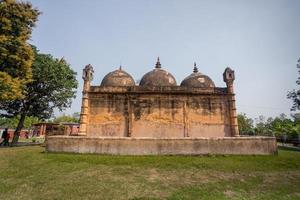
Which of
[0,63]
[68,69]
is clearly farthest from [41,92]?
[0,63]

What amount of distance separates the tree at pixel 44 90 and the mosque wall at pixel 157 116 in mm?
6674

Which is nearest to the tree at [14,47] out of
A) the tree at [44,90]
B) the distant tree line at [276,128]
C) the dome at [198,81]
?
the tree at [44,90]

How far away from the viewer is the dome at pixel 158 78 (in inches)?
677

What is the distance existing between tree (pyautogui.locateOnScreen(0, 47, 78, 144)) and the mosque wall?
6.67 m

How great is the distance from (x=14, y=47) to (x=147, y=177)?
43.6ft

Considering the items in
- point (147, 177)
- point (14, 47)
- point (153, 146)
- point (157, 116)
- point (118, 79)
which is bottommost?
point (147, 177)

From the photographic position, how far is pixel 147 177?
26.5 feet

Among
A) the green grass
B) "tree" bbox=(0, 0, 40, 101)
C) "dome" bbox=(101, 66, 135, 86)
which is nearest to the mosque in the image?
"dome" bbox=(101, 66, 135, 86)

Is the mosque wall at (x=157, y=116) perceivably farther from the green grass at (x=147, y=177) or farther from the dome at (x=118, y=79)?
the green grass at (x=147, y=177)

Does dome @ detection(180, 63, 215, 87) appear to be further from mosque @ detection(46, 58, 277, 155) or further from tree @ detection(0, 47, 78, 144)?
→ tree @ detection(0, 47, 78, 144)

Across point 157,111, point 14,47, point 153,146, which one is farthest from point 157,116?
point 14,47

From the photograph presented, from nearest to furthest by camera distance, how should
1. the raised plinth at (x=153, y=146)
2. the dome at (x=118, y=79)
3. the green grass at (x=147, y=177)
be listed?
1. the green grass at (x=147, y=177)
2. the raised plinth at (x=153, y=146)
3. the dome at (x=118, y=79)

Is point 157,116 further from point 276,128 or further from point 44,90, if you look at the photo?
point 276,128

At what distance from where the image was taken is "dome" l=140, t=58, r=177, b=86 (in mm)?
17203
